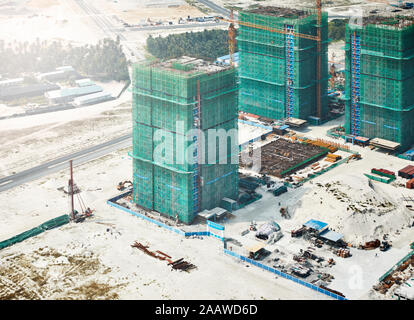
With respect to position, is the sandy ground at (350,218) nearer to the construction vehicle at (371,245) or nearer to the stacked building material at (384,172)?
the construction vehicle at (371,245)

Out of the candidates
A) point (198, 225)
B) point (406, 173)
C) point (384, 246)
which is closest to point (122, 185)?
point (198, 225)

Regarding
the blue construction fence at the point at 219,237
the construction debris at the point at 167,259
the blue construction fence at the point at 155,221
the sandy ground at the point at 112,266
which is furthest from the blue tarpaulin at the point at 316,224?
the construction debris at the point at 167,259

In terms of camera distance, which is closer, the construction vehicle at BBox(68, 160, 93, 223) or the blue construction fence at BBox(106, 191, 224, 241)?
the blue construction fence at BBox(106, 191, 224, 241)

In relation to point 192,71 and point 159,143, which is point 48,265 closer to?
point 159,143

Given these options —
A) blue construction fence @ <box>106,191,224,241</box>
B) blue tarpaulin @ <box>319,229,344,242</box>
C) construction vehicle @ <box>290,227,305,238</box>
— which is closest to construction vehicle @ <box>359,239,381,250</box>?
blue tarpaulin @ <box>319,229,344,242</box>

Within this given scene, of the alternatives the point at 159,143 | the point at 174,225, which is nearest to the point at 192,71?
the point at 159,143

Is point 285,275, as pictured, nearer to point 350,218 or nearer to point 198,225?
point 350,218

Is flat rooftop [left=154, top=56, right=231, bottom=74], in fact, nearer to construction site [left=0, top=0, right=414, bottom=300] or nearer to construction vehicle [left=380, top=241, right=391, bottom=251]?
construction site [left=0, top=0, right=414, bottom=300]
